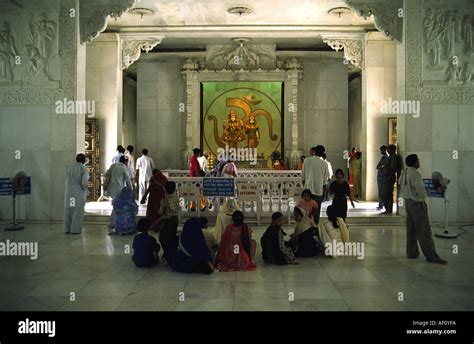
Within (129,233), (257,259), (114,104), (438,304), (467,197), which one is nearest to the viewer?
(438,304)

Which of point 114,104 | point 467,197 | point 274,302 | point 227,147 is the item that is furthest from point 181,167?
point 274,302

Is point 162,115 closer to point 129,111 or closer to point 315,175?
point 129,111

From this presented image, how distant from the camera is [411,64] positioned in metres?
9.62

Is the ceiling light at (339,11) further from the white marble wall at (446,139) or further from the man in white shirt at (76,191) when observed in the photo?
the man in white shirt at (76,191)

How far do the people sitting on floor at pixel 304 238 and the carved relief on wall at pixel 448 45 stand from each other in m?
4.96

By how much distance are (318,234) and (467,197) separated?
180 inches

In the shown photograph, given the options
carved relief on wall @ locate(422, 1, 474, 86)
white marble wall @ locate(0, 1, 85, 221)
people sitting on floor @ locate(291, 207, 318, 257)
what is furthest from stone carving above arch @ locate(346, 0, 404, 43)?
white marble wall @ locate(0, 1, 85, 221)

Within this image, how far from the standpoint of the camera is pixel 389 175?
970 centimetres

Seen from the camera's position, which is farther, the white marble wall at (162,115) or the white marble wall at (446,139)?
the white marble wall at (162,115)

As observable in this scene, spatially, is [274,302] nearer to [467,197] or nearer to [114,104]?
[467,197]

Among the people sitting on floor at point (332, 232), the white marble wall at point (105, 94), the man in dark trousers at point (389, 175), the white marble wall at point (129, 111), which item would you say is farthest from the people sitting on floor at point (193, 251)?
the white marble wall at point (129, 111)

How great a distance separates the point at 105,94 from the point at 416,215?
955cm

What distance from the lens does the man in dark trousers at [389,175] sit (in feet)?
31.7

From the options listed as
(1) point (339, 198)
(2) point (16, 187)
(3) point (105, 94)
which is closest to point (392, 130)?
(1) point (339, 198)
